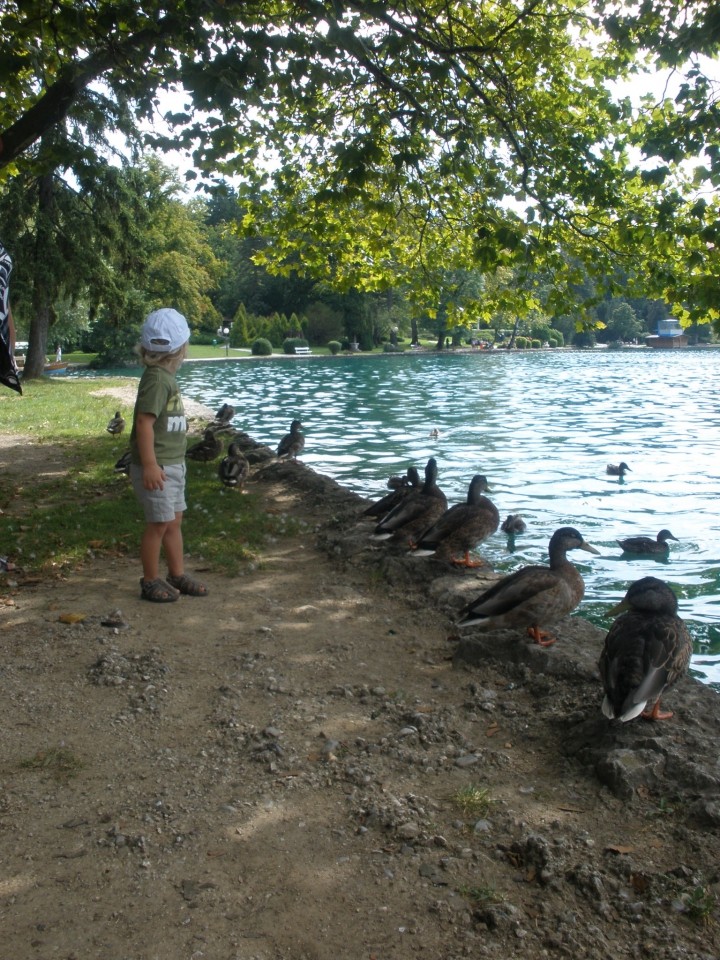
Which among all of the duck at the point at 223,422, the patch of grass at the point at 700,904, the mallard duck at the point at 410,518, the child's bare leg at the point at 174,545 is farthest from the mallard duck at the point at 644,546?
the duck at the point at 223,422

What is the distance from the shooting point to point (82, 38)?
962cm

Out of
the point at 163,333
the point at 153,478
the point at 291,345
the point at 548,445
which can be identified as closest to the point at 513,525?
the point at 153,478

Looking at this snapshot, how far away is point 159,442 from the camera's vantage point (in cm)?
629

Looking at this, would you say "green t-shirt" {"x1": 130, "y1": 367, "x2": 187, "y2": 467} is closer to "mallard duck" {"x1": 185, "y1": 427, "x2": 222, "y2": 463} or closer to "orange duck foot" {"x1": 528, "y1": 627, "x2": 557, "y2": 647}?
"orange duck foot" {"x1": 528, "y1": 627, "x2": 557, "y2": 647}

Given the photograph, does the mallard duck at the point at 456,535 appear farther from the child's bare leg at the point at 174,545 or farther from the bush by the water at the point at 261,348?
the bush by the water at the point at 261,348

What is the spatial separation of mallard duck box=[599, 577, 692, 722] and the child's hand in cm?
334

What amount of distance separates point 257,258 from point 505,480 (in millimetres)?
5947

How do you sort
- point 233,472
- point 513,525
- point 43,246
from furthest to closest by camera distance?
point 43,246, point 233,472, point 513,525

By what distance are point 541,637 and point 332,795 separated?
96.8 inches

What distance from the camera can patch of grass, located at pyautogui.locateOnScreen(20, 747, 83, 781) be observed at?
156 inches

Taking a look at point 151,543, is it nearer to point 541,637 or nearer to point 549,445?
point 541,637

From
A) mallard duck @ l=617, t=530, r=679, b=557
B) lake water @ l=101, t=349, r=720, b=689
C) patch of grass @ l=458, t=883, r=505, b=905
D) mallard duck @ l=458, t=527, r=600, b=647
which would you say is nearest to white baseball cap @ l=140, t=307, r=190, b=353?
mallard duck @ l=458, t=527, r=600, b=647

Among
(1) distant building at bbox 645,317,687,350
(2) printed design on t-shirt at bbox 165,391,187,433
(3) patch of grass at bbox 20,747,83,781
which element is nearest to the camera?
(3) patch of grass at bbox 20,747,83,781

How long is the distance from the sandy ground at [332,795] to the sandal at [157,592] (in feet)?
0.49
